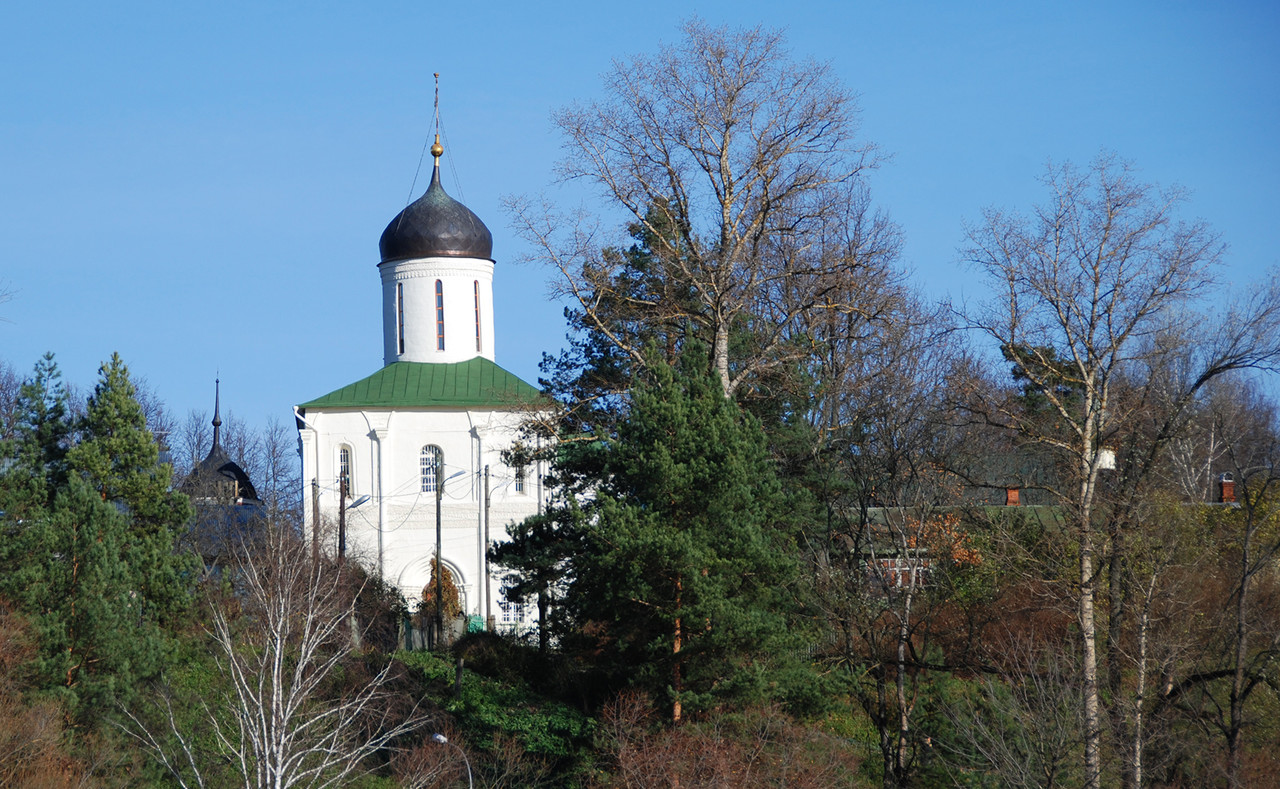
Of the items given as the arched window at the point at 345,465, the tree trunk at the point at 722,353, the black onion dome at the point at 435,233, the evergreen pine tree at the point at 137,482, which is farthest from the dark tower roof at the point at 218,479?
the tree trunk at the point at 722,353

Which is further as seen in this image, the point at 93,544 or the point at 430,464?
the point at 430,464

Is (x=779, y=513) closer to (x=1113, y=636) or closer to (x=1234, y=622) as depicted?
(x=1113, y=636)

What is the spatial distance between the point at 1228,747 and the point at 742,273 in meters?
10.5

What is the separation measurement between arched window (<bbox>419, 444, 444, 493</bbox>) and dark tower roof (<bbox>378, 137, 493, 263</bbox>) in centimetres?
569

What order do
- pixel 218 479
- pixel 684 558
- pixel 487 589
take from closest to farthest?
pixel 684 558, pixel 487 589, pixel 218 479

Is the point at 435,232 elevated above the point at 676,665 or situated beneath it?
elevated above

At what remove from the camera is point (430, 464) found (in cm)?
4000

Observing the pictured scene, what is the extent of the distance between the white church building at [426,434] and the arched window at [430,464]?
A: 27mm

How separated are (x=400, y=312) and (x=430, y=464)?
4809mm

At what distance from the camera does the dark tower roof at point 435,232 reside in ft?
137

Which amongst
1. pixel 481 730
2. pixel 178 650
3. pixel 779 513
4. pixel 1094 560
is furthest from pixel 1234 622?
pixel 178 650

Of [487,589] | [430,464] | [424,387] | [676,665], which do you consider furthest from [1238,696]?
[424,387]

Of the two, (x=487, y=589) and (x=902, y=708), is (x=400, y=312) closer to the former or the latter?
(x=487, y=589)

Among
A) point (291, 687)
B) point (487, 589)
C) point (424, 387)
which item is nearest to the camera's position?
point (291, 687)
